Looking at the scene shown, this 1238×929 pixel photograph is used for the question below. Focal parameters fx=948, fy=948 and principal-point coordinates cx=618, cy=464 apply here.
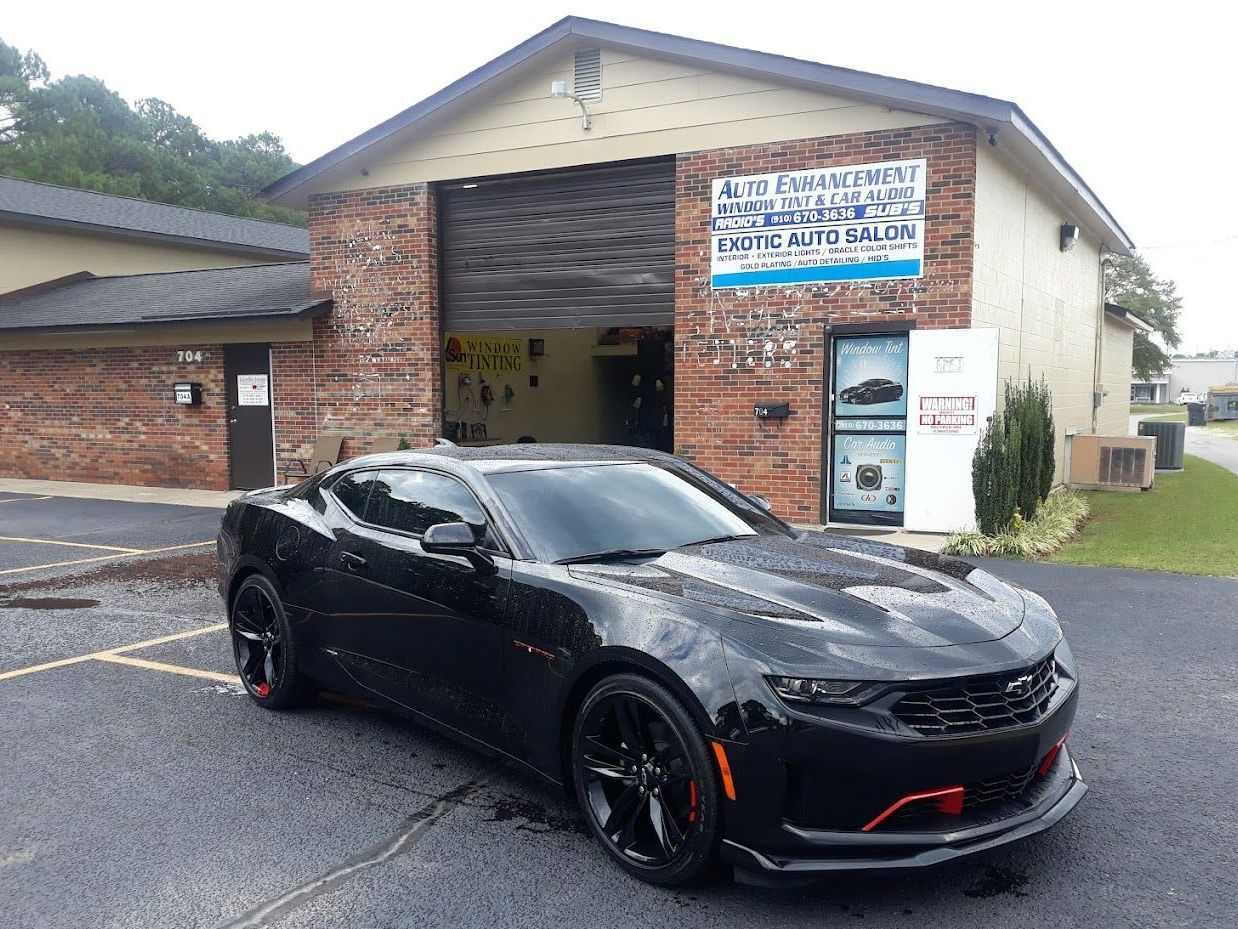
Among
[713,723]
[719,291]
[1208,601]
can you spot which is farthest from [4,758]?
[719,291]

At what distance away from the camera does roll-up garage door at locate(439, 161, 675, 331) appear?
1195 cm

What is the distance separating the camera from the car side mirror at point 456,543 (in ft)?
12.4

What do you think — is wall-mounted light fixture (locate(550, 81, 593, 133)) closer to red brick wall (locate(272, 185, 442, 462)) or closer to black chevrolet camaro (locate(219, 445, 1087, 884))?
red brick wall (locate(272, 185, 442, 462))

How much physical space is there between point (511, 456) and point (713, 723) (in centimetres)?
200

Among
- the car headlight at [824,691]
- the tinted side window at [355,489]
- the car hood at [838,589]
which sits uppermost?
the tinted side window at [355,489]

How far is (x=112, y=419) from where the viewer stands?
1667 centimetres

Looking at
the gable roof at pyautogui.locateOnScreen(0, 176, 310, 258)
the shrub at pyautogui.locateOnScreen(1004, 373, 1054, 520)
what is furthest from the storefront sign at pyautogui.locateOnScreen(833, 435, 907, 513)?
the gable roof at pyautogui.locateOnScreen(0, 176, 310, 258)

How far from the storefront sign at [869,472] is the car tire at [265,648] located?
737 centimetres

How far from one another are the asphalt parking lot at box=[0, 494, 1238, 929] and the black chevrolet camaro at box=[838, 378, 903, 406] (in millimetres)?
4900

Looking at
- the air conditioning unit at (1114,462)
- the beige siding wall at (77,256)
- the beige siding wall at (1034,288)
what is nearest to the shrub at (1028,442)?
the beige siding wall at (1034,288)

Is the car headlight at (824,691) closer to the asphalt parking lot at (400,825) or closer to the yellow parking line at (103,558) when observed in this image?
the asphalt parking lot at (400,825)

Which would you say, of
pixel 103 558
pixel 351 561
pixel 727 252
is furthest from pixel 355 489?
pixel 727 252

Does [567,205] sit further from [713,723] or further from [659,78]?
[713,723]

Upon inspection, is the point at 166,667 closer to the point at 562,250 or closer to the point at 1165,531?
the point at 562,250
